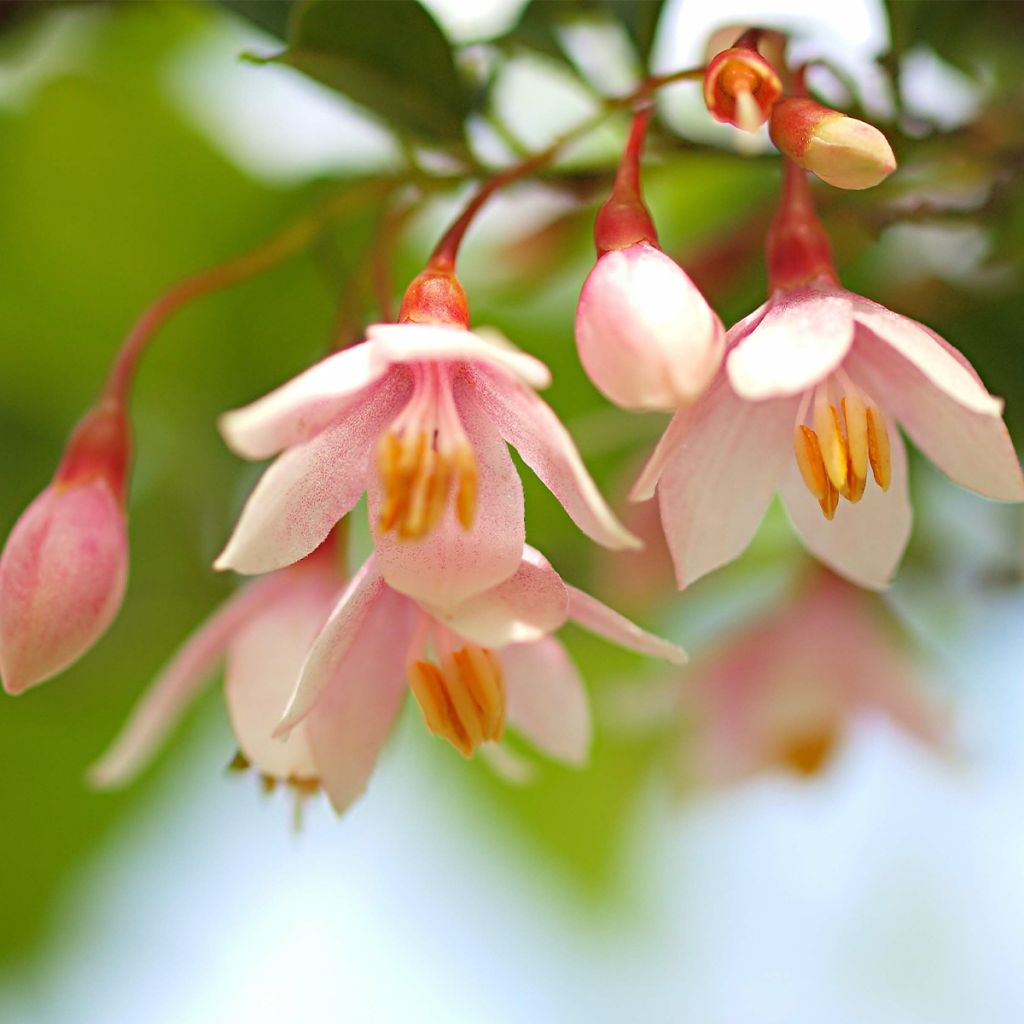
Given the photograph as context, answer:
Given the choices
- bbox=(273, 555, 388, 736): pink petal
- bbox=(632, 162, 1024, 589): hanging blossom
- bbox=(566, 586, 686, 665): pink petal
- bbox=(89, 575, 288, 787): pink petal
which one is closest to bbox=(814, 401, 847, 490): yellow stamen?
bbox=(632, 162, 1024, 589): hanging blossom

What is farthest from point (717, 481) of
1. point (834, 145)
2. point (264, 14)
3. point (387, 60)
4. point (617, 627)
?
point (264, 14)

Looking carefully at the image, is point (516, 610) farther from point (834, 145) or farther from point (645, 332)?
point (834, 145)

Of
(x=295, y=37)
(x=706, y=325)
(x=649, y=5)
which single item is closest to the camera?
(x=706, y=325)

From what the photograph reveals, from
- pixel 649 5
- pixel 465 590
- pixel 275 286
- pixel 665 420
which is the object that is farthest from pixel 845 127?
pixel 275 286

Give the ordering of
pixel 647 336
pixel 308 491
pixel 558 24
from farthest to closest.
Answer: pixel 558 24, pixel 308 491, pixel 647 336

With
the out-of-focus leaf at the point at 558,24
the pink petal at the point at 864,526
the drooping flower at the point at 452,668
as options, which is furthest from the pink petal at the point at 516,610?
the out-of-focus leaf at the point at 558,24

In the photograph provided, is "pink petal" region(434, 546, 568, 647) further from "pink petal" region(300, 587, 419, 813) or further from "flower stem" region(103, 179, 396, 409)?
"flower stem" region(103, 179, 396, 409)

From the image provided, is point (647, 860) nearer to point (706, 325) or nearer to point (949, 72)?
point (949, 72)

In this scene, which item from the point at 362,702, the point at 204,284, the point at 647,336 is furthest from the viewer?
the point at 204,284
